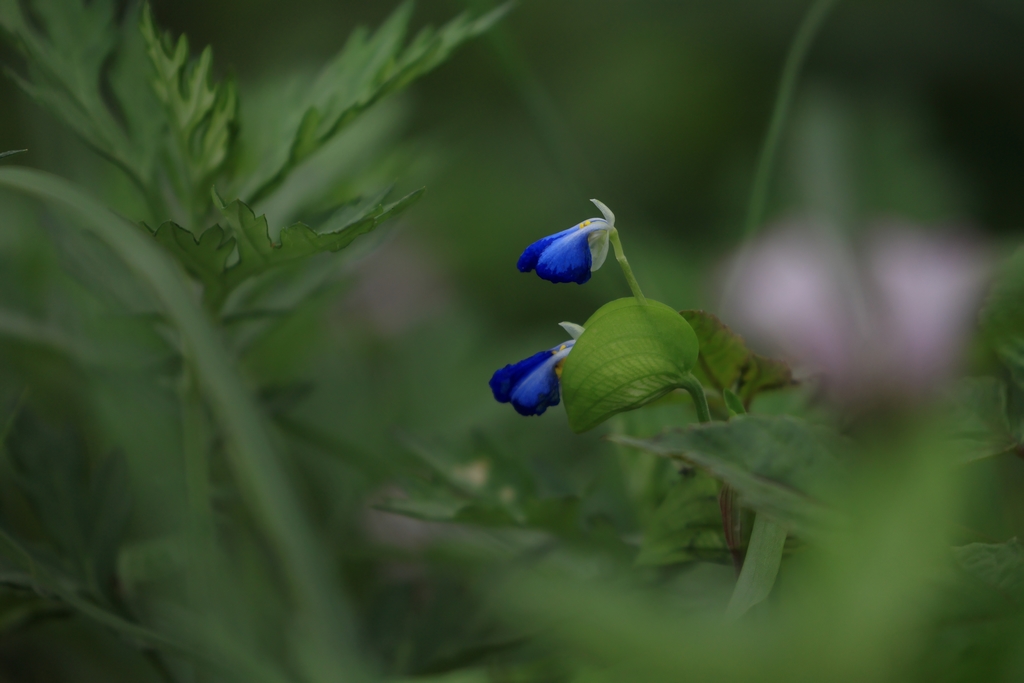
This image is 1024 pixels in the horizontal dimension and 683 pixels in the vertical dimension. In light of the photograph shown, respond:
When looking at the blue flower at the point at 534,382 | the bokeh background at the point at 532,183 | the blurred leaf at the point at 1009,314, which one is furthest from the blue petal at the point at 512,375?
the blurred leaf at the point at 1009,314

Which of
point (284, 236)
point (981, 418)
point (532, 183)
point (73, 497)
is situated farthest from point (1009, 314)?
point (532, 183)

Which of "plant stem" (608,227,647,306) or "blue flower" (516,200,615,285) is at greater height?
"blue flower" (516,200,615,285)

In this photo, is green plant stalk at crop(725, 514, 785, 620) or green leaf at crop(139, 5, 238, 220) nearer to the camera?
green plant stalk at crop(725, 514, 785, 620)

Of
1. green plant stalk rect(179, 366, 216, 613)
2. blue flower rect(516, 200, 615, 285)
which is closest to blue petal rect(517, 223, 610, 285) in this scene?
blue flower rect(516, 200, 615, 285)

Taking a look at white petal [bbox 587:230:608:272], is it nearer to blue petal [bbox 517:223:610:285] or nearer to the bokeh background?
blue petal [bbox 517:223:610:285]

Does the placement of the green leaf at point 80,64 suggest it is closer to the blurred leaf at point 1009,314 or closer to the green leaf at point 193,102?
the green leaf at point 193,102

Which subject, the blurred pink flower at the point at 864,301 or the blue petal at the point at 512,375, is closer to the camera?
the blue petal at the point at 512,375
